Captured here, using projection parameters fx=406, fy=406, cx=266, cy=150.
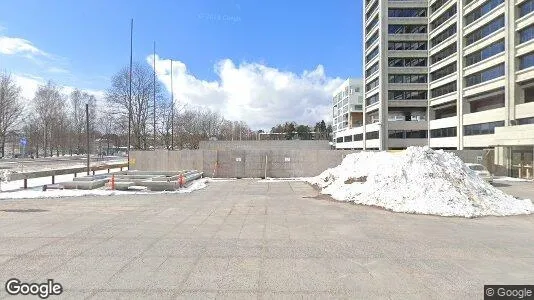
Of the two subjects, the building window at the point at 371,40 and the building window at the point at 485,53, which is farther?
the building window at the point at 371,40

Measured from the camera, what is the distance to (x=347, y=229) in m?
10.7

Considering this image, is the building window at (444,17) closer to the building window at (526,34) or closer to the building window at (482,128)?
the building window at (482,128)

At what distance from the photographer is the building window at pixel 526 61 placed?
42719 mm

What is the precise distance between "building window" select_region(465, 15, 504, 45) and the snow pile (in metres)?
39.2

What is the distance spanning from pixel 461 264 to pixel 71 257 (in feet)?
22.9

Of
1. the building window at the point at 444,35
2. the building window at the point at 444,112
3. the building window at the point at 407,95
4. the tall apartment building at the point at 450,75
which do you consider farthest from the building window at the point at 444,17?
the building window at the point at 444,112

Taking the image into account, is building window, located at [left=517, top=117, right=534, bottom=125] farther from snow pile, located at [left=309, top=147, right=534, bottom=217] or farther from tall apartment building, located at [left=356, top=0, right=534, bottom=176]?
snow pile, located at [left=309, top=147, right=534, bottom=217]

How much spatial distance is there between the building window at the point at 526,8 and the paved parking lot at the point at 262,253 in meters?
39.1

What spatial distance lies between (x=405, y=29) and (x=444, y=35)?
11150 millimetres

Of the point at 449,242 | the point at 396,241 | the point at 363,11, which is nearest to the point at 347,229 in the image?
the point at 396,241

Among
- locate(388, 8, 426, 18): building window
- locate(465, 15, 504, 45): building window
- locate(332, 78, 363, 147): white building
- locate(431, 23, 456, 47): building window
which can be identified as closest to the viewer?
locate(465, 15, 504, 45): building window

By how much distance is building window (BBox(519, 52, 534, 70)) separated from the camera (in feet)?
140

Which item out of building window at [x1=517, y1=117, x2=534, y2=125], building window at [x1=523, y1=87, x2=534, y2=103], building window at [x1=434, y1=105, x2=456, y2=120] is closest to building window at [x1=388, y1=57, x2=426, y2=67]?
building window at [x1=434, y1=105, x2=456, y2=120]

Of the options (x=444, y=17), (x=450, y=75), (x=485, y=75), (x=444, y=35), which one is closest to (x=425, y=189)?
(x=485, y=75)
